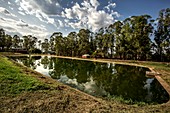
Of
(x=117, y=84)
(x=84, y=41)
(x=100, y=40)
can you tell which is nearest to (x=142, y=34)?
(x=100, y=40)

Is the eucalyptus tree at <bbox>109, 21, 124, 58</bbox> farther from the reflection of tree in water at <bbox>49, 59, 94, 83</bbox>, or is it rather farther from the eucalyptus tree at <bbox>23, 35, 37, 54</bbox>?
the eucalyptus tree at <bbox>23, 35, 37, 54</bbox>

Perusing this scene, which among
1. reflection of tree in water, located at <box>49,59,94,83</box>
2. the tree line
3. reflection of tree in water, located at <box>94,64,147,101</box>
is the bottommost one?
reflection of tree in water, located at <box>94,64,147,101</box>

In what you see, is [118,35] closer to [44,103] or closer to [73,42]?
[73,42]

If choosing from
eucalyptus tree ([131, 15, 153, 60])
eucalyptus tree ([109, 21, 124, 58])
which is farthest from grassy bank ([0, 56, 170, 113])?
eucalyptus tree ([109, 21, 124, 58])

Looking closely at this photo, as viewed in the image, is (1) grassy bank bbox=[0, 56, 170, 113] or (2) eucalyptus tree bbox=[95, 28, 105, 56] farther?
(2) eucalyptus tree bbox=[95, 28, 105, 56]

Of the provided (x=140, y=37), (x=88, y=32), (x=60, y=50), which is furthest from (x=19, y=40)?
(x=140, y=37)

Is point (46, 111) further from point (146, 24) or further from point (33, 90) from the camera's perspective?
point (146, 24)

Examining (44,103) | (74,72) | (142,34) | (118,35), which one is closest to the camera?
(44,103)

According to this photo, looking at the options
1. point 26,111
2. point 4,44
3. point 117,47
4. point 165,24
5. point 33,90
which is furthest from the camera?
point 4,44

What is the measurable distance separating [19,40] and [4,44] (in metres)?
10.7

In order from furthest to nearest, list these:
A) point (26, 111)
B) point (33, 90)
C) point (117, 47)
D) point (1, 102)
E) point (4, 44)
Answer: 1. point (4, 44)
2. point (117, 47)
3. point (33, 90)
4. point (1, 102)
5. point (26, 111)

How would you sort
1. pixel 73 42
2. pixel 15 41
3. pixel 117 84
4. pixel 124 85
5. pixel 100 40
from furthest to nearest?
pixel 15 41
pixel 73 42
pixel 100 40
pixel 117 84
pixel 124 85

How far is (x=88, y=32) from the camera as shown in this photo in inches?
1892

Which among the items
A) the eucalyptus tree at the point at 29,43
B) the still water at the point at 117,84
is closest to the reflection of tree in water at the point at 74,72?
the still water at the point at 117,84
